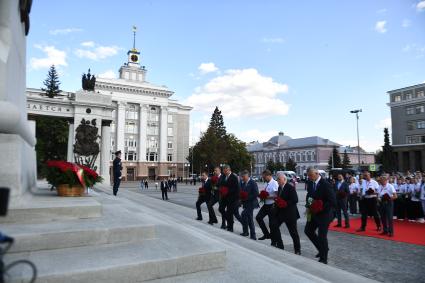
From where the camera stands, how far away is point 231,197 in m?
10.2

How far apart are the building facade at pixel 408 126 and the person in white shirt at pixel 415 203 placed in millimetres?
53058

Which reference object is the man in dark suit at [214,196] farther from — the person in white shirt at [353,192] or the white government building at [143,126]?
the white government building at [143,126]

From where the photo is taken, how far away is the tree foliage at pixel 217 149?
71812 mm

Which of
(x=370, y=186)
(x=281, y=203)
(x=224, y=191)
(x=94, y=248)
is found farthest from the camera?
(x=370, y=186)

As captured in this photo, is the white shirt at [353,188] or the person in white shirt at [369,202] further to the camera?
the white shirt at [353,188]

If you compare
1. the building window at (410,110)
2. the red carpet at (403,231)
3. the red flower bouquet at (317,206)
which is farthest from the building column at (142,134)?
the red flower bouquet at (317,206)

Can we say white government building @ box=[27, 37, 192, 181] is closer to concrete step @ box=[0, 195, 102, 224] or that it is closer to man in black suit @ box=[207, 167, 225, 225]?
man in black suit @ box=[207, 167, 225, 225]

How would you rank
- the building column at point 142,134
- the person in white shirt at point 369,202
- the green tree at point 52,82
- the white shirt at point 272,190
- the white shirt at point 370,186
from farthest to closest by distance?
1. the building column at point 142,134
2. the green tree at point 52,82
3. the white shirt at point 370,186
4. the person in white shirt at point 369,202
5. the white shirt at point 272,190

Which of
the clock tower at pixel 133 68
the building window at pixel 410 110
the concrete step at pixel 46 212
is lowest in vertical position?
the concrete step at pixel 46 212

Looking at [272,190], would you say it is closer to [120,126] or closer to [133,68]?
[120,126]

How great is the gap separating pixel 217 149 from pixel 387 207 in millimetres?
62121

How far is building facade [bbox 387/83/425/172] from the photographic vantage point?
6066 centimetres

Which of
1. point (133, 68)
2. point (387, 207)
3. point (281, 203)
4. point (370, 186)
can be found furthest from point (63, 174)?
point (133, 68)

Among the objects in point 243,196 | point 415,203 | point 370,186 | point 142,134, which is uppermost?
point 142,134
